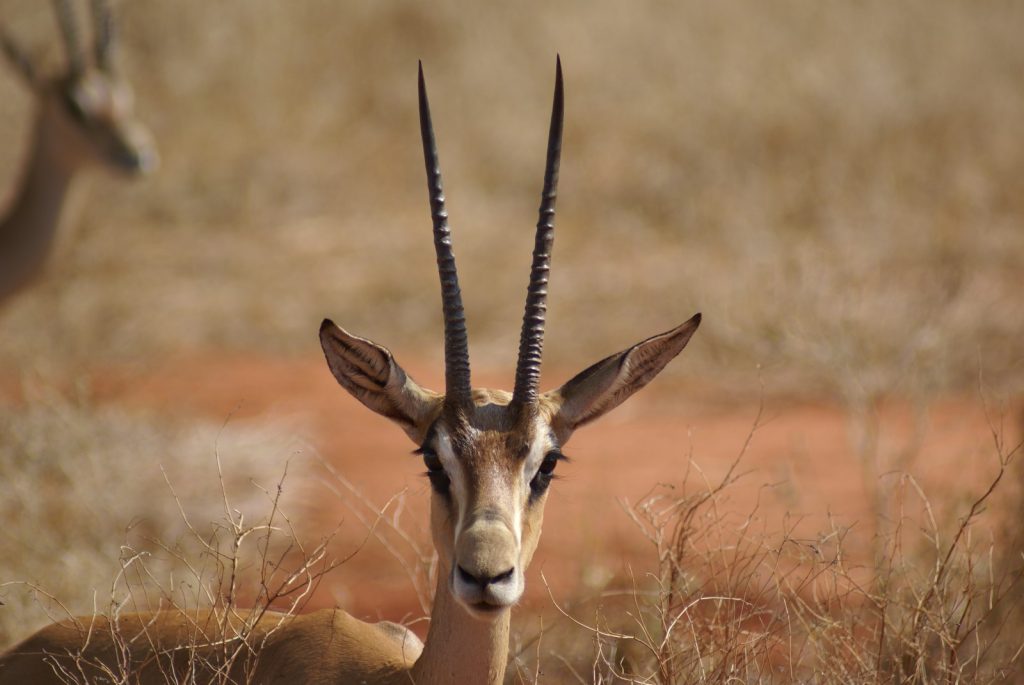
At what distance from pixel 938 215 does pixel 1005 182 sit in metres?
1.16

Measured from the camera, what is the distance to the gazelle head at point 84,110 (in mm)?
10375

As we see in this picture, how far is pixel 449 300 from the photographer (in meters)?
3.92

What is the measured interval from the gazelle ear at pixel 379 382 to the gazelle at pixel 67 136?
598cm

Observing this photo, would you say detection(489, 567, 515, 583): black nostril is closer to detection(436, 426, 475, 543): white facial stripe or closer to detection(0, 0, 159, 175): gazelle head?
detection(436, 426, 475, 543): white facial stripe

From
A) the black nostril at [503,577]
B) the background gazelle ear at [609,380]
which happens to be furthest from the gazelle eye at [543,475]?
the black nostril at [503,577]

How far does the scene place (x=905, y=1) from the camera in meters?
19.7

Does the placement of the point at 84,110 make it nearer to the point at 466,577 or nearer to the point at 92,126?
the point at 92,126

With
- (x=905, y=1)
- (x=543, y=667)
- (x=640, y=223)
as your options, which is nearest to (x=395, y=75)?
(x=640, y=223)

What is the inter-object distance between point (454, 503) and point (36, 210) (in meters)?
6.89

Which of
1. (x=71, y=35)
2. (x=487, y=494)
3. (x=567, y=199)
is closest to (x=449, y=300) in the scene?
(x=487, y=494)

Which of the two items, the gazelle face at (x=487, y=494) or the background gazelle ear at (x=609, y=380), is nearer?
the gazelle face at (x=487, y=494)

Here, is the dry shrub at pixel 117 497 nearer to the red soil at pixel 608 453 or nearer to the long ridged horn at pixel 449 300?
the red soil at pixel 608 453

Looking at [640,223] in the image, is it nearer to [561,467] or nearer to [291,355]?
[291,355]

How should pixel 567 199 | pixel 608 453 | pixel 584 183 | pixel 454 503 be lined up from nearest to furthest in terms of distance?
pixel 454 503 → pixel 608 453 → pixel 567 199 → pixel 584 183
